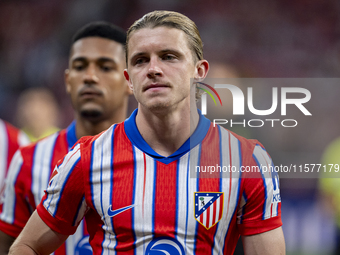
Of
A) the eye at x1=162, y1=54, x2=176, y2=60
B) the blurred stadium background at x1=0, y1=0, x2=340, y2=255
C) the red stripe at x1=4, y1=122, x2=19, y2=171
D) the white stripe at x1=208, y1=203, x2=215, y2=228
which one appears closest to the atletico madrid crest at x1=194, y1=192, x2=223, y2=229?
the white stripe at x1=208, y1=203, x2=215, y2=228

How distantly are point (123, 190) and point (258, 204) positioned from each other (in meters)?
0.60

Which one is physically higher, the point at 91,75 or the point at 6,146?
the point at 91,75

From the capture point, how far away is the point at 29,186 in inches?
97.3

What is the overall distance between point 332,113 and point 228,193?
3708mm

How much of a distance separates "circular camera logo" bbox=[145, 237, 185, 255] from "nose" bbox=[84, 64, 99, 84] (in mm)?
1340

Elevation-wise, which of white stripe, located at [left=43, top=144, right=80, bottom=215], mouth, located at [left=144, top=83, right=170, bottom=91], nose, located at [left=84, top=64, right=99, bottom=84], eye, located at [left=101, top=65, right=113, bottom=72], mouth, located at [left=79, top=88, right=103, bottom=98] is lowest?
white stripe, located at [left=43, top=144, right=80, bottom=215]

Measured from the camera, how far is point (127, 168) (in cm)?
173

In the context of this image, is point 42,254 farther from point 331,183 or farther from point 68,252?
point 331,183

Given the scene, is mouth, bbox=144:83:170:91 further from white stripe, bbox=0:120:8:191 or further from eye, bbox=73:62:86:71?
white stripe, bbox=0:120:8:191

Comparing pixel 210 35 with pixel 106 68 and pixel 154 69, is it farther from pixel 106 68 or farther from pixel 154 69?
pixel 154 69

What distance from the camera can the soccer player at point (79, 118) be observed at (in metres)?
2.48

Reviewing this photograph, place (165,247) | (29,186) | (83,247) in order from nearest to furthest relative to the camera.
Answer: (165,247) → (83,247) → (29,186)

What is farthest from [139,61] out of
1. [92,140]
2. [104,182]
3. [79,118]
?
[79,118]

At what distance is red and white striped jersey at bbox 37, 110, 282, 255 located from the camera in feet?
5.31
